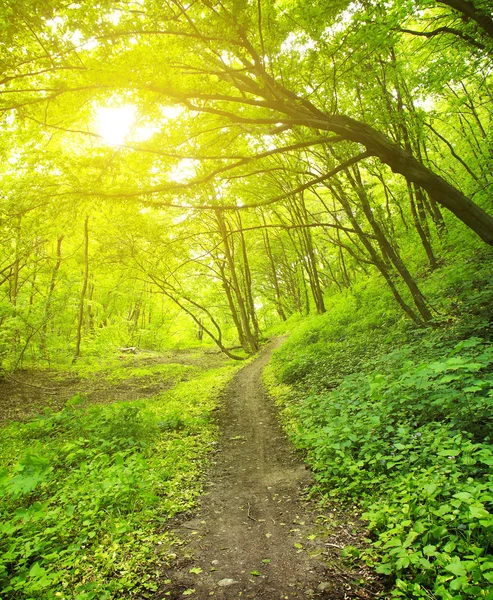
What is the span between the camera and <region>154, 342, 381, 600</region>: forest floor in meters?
2.72

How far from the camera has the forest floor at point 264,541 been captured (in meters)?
2.72

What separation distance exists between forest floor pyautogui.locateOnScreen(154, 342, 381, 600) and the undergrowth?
27cm

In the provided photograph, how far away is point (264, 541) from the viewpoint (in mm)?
3400

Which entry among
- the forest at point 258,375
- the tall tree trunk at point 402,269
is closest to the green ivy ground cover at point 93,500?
the forest at point 258,375

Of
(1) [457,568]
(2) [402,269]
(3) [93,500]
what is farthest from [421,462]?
(2) [402,269]

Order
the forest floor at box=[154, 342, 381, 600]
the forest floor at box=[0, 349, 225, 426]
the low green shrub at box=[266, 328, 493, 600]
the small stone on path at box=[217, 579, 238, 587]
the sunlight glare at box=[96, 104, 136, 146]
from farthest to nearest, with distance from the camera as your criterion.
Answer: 1. the forest floor at box=[0, 349, 225, 426]
2. the sunlight glare at box=[96, 104, 136, 146]
3. the small stone on path at box=[217, 579, 238, 587]
4. the forest floor at box=[154, 342, 381, 600]
5. the low green shrub at box=[266, 328, 493, 600]

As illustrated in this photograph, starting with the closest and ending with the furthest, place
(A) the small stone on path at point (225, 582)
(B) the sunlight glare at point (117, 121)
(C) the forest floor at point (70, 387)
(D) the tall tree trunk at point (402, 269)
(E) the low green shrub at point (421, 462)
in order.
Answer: (E) the low green shrub at point (421, 462), (A) the small stone on path at point (225, 582), (B) the sunlight glare at point (117, 121), (D) the tall tree trunk at point (402, 269), (C) the forest floor at point (70, 387)

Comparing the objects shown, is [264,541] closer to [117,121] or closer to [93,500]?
[93,500]

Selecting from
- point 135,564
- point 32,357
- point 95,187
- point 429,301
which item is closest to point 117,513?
point 135,564

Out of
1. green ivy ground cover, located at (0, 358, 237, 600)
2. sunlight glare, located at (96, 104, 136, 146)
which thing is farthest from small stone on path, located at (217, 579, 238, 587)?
sunlight glare, located at (96, 104, 136, 146)

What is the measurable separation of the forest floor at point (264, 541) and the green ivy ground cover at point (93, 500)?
0.33m

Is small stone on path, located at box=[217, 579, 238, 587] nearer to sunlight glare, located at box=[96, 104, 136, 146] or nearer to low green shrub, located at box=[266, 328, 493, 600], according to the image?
low green shrub, located at box=[266, 328, 493, 600]

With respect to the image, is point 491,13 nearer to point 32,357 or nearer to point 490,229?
point 490,229

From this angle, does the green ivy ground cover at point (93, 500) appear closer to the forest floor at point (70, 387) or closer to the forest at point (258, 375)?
the forest at point (258, 375)
